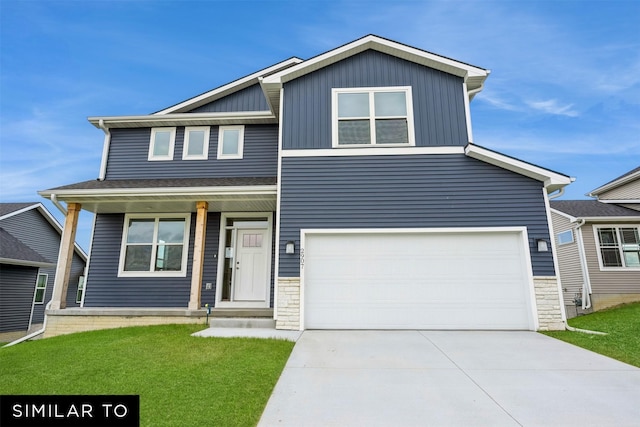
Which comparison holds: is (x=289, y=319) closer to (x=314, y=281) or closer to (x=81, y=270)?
(x=314, y=281)

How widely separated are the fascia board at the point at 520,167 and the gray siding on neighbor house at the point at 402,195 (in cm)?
13

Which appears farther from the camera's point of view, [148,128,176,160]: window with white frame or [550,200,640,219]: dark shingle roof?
[550,200,640,219]: dark shingle roof

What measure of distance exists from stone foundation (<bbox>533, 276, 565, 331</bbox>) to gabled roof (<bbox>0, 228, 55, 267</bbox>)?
691 inches

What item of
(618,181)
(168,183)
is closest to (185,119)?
(168,183)

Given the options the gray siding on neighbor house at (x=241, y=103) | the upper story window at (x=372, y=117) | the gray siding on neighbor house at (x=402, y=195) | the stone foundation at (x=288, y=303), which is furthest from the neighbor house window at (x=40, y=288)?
the upper story window at (x=372, y=117)

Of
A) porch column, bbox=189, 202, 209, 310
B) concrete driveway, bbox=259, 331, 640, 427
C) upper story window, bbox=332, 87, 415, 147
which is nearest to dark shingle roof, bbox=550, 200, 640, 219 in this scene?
upper story window, bbox=332, 87, 415, 147

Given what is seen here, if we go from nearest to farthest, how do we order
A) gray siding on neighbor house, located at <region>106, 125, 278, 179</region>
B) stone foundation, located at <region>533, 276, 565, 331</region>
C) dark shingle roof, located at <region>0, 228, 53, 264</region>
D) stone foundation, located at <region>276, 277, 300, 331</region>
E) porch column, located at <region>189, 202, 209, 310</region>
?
stone foundation, located at <region>533, 276, 565, 331</region> < stone foundation, located at <region>276, 277, 300, 331</region> < porch column, located at <region>189, 202, 209, 310</region> < gray siding on neighbor house, located at <region>106, 125, 278, 179</region> < dark shingle roof, located at <region>0, 228, 53, 264</region>

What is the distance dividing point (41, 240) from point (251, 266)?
1462 cm

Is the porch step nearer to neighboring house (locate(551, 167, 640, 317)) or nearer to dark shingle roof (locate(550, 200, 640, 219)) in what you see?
neighboring house (locate(551, 167, 640, 317))

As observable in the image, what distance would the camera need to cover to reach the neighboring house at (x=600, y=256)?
1168 cm

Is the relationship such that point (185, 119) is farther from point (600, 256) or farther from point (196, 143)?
point (600, 256)

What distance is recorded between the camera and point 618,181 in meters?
15.4

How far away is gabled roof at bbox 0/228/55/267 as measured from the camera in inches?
506

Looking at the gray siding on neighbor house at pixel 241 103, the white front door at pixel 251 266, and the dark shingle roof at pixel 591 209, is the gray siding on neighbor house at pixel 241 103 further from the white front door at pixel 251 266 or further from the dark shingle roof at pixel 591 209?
the dark shingle roof at pixel 591 209
